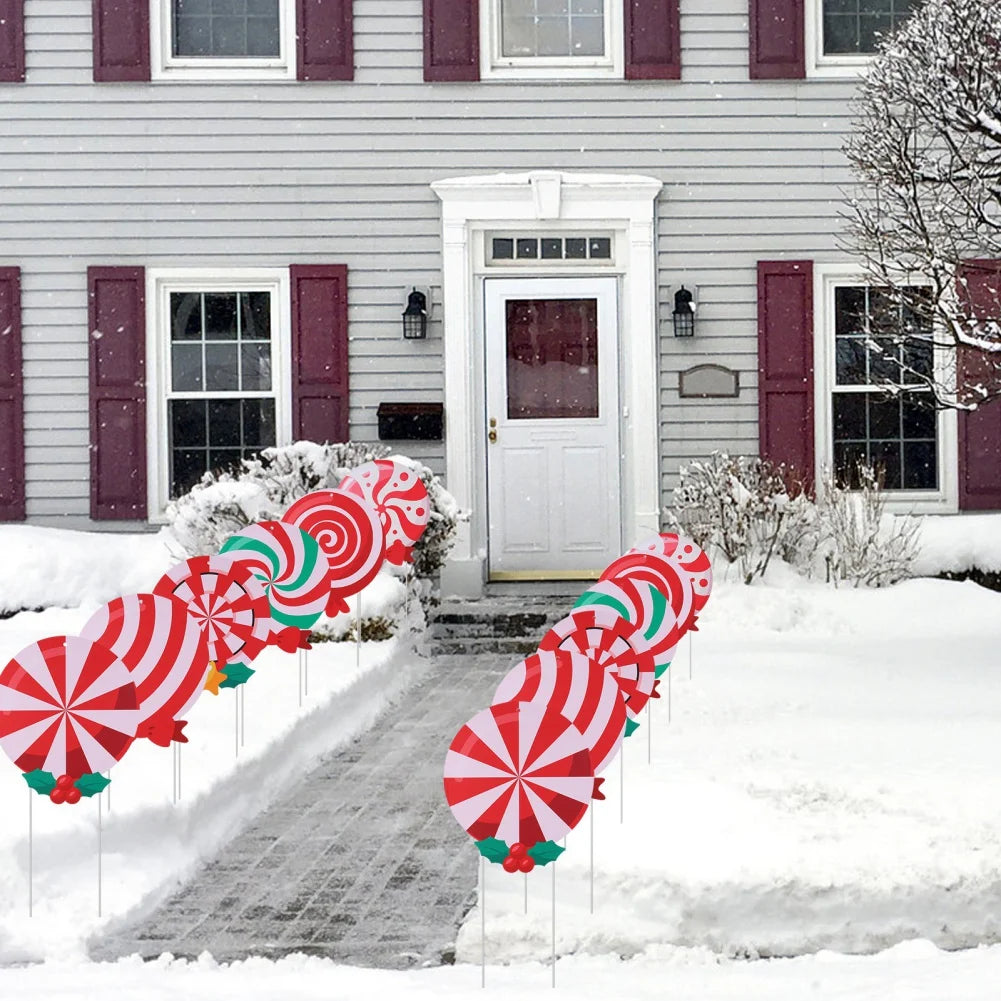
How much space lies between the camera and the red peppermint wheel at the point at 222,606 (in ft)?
20.6

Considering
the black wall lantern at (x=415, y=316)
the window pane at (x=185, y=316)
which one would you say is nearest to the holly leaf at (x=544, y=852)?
the black wall lantern at (x=415, y=316)

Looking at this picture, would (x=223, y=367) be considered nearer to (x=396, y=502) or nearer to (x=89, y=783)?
(x=396, y=502)

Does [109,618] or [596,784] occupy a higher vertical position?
[109,618]

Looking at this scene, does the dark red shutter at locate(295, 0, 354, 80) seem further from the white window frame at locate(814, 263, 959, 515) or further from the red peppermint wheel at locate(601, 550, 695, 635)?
the red peppermint wheel at locate(601, 550, 695, 635)

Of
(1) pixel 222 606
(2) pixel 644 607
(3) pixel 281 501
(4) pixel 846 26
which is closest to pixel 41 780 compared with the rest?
(1) pixel 222 606

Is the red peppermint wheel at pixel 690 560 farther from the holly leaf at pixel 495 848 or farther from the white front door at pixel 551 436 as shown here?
the white front door at pixel 551 436

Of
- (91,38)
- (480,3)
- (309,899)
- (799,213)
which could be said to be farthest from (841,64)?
(309,899)

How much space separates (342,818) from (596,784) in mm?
1645

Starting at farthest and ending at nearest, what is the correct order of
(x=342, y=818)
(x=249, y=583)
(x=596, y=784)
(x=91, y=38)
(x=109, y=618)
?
(x=91, y=38), (x=249, y=583), (x=342, y=818), (x=109, y=618), (x=596, y=784)

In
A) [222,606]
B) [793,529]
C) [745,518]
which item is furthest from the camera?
[793,529]

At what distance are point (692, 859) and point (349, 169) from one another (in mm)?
7379

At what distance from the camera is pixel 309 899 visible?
15.4 feet

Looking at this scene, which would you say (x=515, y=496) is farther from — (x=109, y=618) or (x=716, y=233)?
(x=109, y=618)

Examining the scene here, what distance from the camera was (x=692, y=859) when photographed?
4.71m
